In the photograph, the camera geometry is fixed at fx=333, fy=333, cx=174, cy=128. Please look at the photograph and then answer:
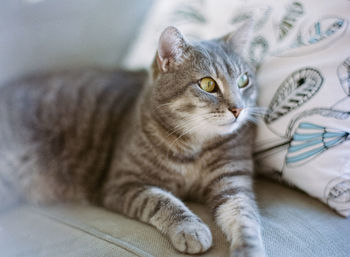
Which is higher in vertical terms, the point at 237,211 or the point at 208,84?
the point at 208,84

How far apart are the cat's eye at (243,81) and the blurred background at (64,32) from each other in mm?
798

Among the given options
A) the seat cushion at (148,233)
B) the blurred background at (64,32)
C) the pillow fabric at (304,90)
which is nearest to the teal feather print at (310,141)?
the pillow fabric at (304,90)

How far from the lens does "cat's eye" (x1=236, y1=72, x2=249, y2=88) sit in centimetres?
124

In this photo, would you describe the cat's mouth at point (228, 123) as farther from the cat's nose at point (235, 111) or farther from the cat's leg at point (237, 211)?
the cat's leg at point (237, 211)

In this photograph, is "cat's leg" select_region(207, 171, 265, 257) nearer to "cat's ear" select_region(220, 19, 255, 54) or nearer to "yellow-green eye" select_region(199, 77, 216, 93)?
"yellow-green eye" select_region(199, 77, 216, 93)

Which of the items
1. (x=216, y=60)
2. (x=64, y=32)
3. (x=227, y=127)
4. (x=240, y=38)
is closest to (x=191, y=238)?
(x=227, y=127)

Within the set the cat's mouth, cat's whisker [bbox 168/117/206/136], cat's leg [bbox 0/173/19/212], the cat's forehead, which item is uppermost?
the cat's forehead

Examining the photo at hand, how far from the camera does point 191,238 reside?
94cm

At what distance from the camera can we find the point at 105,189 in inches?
53.5

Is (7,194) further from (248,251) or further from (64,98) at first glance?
(248,251)

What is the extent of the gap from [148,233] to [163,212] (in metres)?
0.09

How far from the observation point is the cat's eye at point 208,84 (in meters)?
1.17

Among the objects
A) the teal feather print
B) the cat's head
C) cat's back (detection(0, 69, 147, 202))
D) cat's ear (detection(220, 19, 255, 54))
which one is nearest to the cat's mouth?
the cat's head

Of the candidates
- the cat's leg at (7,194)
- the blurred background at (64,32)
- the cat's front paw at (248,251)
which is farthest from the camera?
the blurred background at (64,32)
